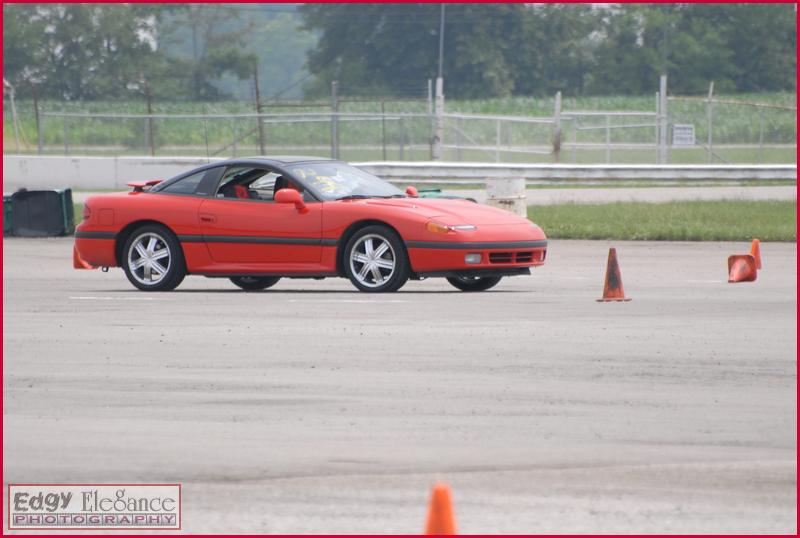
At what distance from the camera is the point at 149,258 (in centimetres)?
1479

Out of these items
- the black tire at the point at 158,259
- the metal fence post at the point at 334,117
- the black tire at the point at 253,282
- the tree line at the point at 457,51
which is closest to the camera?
the black tire at the point at 158,259

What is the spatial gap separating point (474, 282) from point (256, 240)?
2049mm

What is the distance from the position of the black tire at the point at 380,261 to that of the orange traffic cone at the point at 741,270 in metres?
3.34

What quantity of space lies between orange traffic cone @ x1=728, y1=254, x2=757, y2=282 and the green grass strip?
18.7ft

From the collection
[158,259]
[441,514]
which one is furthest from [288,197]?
[441,514]

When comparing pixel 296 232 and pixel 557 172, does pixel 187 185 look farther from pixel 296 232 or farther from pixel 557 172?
pixel 557 172

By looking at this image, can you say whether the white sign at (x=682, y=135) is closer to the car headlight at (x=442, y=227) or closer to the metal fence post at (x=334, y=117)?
the metal fence post at (x=334, y=117)

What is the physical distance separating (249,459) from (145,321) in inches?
206

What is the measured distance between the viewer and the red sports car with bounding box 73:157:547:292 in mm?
13773

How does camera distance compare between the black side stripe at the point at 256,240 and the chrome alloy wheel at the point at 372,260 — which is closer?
the chrome alloy wheel at the point at 372,260

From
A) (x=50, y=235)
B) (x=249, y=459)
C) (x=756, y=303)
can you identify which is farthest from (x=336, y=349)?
(x=50, y=235)

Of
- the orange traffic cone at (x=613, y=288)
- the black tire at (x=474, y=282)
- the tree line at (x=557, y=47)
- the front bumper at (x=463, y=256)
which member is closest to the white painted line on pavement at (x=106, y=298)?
the front bumper at (x=463, y=256)

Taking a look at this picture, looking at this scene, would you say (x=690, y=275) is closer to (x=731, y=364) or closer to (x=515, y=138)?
(x=731, y=364)

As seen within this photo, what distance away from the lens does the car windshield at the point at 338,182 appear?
14484mm
